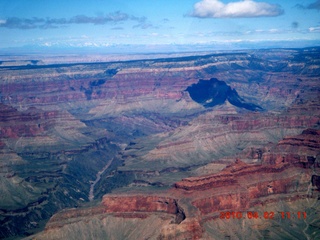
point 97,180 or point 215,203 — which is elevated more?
point 215,203

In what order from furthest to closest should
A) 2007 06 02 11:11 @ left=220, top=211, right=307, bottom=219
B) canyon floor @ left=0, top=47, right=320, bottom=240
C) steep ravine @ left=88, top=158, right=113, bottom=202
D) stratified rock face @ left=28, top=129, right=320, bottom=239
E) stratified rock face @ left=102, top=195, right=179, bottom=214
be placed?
1. steep ravine @ left=88, top=158, right=113, bottom=202
2. stratified rock face @ left=102, top=195, right=179, bottom=214
3. 2007 06 02 11:11 @ left=220, top=211, right=307, bottom=219
4. canyon floor @ left=0, top=47, right=320, bottom=240
5. stratified rock face @ left=28, top=129, right=320, bottom=239

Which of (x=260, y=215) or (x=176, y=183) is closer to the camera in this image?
(x=260, y=215)

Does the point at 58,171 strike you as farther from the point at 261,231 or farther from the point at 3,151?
the point at 261,231

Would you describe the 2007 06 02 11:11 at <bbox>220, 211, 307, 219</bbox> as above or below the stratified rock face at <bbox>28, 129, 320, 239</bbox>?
below

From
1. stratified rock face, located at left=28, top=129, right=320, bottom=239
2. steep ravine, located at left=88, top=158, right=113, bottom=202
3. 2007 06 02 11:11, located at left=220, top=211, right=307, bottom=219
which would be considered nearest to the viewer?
stratified rock face, located at left=28, top=129, right=320, bottom=239

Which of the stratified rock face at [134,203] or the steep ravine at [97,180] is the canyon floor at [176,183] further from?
the steep ravine at [97,180]

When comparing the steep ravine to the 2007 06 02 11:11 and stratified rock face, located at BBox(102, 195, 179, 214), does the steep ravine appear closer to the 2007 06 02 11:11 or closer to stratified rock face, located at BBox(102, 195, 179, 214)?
stratified rock face, located at BBox(102, 195, 179, 214)

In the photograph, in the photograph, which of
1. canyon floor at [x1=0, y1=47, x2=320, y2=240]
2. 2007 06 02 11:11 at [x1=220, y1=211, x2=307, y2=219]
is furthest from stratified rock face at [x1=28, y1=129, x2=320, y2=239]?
canyon floor at [x1=0, y1=47, x2=320, y2=240]

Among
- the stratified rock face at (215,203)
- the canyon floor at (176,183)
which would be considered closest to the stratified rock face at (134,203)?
the stratified rock face at (215,203)

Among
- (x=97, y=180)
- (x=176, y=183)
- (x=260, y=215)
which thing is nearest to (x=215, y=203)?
(x=176, y=183)

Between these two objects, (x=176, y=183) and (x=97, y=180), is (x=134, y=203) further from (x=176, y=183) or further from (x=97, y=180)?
(x=97, y=180)

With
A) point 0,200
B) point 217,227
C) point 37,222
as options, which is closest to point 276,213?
point 217,227

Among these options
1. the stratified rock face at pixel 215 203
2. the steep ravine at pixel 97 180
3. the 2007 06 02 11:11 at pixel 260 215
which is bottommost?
the steep ravine at pixel 97 180
